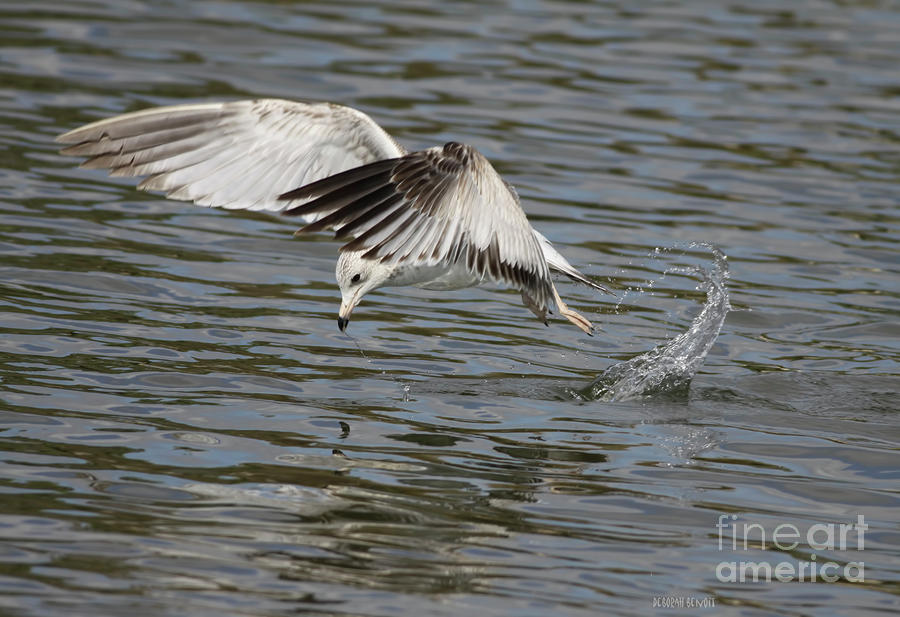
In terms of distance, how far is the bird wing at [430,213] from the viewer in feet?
20.6

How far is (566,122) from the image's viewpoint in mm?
13859

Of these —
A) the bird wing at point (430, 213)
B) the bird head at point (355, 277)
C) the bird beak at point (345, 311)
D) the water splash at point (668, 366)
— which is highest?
the bird wing at point (430, 213)

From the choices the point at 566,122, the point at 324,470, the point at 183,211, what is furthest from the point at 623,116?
the point at 324,470

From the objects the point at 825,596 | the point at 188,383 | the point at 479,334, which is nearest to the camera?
the point at 825,596

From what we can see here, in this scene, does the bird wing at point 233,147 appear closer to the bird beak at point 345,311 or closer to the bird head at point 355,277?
the bird head at point 355,277

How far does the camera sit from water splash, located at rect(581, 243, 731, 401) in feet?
25.5

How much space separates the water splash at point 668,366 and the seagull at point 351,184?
402mm

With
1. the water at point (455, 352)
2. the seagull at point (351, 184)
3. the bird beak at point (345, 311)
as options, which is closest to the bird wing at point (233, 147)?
the seagull at point (351, 184)

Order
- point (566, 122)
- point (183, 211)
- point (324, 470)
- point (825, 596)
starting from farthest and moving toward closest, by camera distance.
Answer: point (566, 122) < point (183, 211) < point (324, 470) < point (825, 596)

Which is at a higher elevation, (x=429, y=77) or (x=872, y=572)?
(x=429, y=77)

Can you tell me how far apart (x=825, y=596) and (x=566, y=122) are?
29.7 ft

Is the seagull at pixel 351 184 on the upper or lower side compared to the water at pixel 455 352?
upper

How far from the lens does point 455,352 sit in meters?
8.40

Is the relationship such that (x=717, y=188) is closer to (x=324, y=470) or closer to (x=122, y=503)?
(x=324, y=470)
